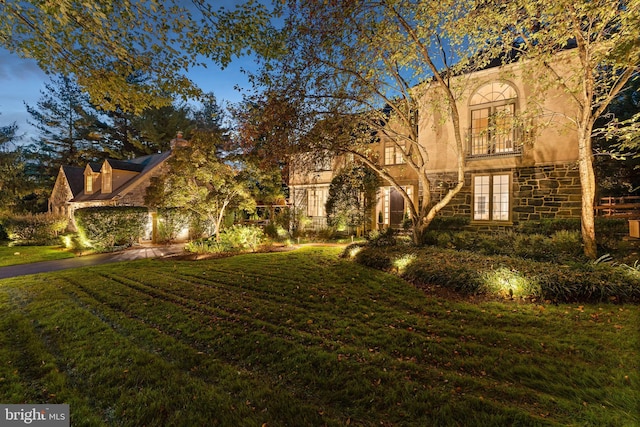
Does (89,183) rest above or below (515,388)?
above

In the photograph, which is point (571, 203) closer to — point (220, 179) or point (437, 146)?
point (437, 146)

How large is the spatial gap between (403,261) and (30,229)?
20465 millimetres

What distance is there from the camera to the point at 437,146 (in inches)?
474

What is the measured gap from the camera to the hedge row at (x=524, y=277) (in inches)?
200

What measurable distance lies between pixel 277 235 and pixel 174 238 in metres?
5.99

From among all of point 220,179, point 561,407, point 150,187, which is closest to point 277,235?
point 220,179

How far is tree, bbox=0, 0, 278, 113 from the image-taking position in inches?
183

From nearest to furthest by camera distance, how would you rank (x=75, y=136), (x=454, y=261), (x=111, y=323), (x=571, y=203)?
(x=111, y=323) < (x=454, y=261) < (x=571, y=203) < (x=75, y=136)

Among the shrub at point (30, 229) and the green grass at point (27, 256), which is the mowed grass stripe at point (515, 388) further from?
the shrub at point (30, 229)

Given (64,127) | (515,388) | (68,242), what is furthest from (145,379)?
(64,127)

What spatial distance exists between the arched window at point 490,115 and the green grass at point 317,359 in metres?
8.15

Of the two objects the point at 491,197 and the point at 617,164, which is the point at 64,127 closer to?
the point at 491,197

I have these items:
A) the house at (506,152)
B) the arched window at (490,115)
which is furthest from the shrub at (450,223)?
the arched window at (490,115)

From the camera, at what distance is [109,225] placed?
41.7 ft
